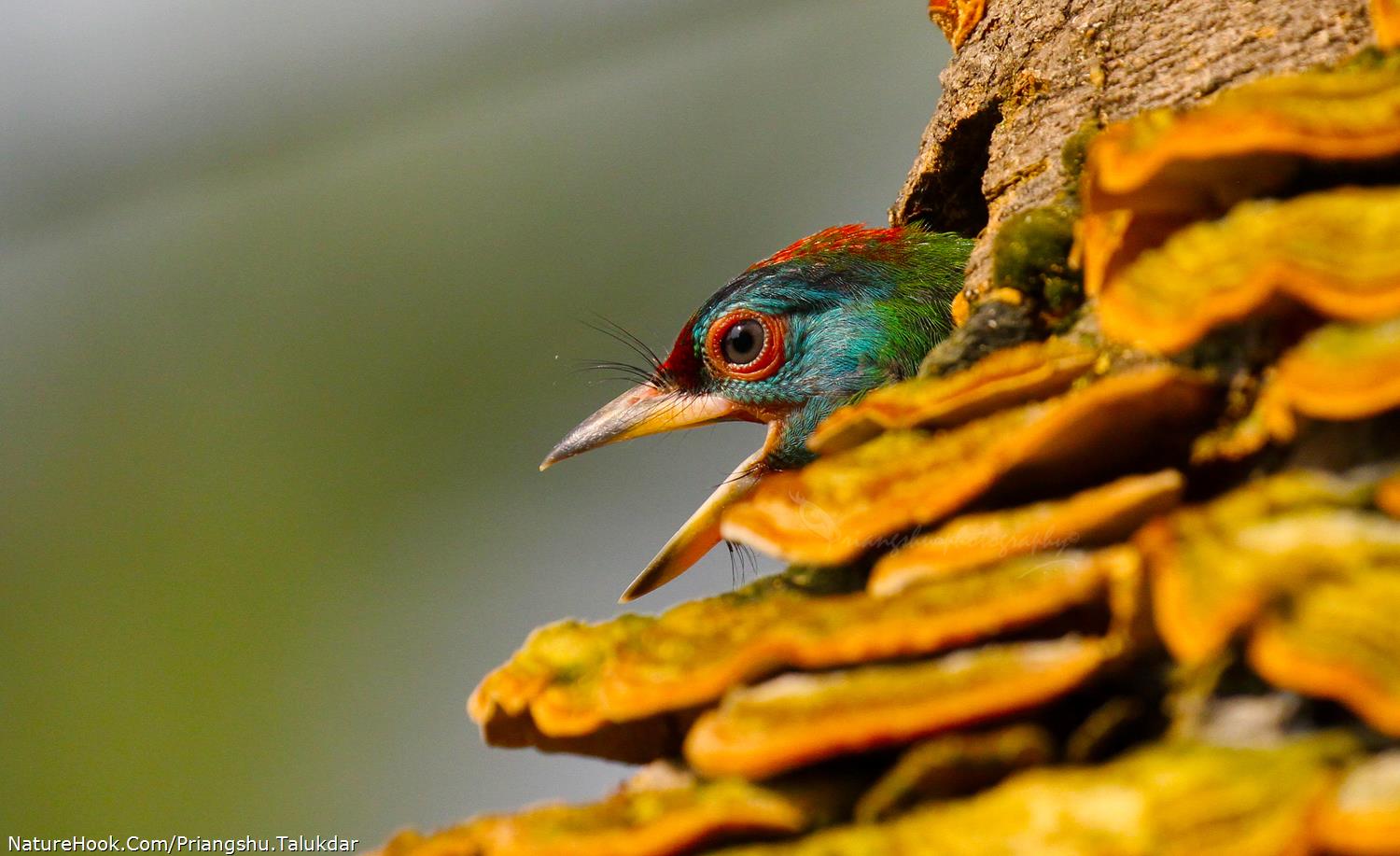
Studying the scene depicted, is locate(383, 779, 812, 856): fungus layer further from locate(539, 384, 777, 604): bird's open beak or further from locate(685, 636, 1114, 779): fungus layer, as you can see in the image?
locate(539, 384, 777, 604): bird's open beak

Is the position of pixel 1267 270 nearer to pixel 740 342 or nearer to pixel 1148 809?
pixel 1148 809

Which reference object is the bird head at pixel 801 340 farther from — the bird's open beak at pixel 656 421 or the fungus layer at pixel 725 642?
the fungus layer at pixel 725 642

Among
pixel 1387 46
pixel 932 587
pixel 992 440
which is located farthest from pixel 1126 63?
pixel 932 587

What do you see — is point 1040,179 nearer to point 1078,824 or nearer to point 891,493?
point 891,493

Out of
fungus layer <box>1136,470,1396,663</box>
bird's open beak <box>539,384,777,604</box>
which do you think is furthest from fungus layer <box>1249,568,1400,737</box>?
bird's open beak <box>539,384,777,604</box>

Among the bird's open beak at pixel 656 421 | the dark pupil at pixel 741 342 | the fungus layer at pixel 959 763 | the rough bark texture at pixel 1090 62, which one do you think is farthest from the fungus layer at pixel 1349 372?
the dark pupil at pixel 741 342
